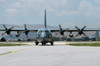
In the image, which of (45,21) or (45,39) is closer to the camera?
(45,39)

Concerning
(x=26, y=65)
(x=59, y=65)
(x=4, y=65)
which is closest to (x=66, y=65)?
(x=59, y=65)

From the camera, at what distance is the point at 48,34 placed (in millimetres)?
46500

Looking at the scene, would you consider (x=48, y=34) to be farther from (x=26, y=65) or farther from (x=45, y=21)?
(x=26, y=65)

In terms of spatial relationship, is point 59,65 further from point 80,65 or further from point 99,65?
point 99,65

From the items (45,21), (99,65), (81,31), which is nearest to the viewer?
(99,65)

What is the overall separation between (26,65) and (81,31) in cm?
5009

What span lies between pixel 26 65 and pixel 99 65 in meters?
3.52

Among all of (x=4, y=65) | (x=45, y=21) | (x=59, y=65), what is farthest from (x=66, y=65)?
(x=45, y=21)

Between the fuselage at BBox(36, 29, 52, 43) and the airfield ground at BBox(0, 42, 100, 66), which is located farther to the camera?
the fuselage at BBox(36, 29, 52, 43)

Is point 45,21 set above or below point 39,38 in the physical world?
above

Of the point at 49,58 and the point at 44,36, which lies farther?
the point at 44,36

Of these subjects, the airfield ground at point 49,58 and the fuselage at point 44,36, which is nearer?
the airfield ground at point 49,58

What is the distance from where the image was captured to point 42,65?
37.0ft

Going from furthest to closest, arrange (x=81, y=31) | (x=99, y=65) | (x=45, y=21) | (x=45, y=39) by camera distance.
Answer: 1. (x=81, y=31)
2. (x=45, y=21)
3. (x=45, y=39)
4. (x=99, y=65)
